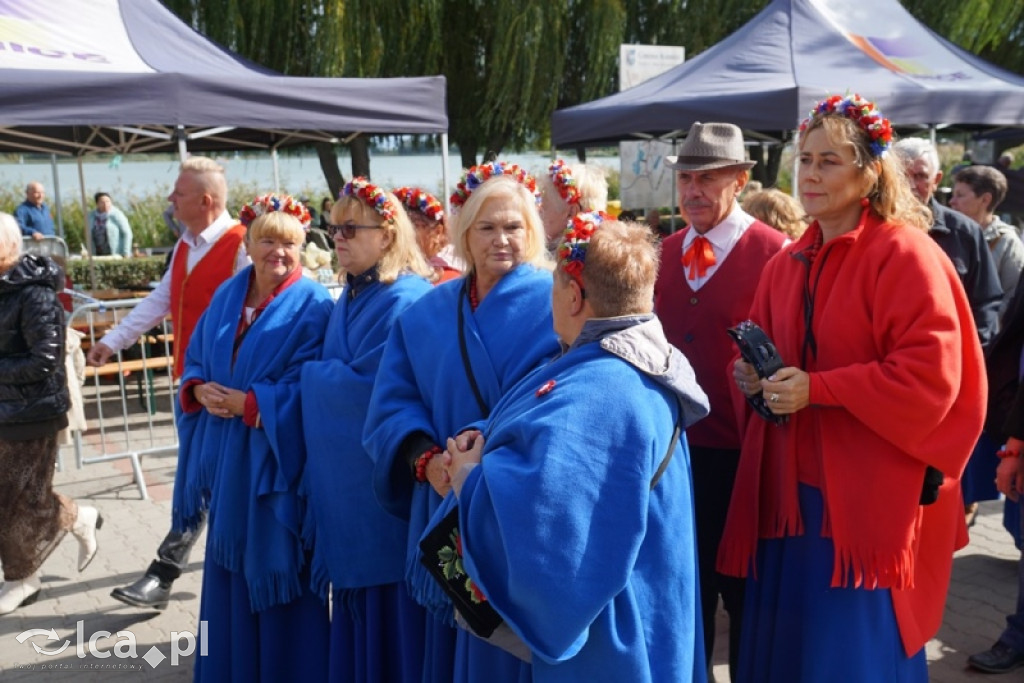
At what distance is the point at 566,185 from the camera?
3.64 metres

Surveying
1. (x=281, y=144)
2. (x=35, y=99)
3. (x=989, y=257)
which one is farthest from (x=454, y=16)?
(x=989, y=257)

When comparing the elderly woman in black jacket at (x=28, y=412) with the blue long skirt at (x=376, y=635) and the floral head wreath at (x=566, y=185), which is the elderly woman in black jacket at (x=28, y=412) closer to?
the blue long skirt at (x=376, y=635)

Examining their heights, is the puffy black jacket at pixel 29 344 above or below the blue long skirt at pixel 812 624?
above

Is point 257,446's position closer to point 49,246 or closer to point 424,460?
point 424,460

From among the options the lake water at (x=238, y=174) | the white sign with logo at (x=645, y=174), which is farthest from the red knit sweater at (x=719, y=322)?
the lake water at (x=238, y=174)

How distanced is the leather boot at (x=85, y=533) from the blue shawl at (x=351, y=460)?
206 cm

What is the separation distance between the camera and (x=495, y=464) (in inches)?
82.7

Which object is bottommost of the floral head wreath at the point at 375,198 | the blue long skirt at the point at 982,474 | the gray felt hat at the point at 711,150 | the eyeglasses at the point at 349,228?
the blue long skirt at the point at 982,474

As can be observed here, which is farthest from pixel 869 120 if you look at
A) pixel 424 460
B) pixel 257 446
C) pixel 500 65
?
pixel 500 65

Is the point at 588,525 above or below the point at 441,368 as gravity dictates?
below

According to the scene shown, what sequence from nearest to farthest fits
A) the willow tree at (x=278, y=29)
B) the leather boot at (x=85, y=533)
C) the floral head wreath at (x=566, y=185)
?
the floral head wreath at (x=566, y=185)
the leather boot at (x=85, y=533)
the willow tree at (x=278, y=29)

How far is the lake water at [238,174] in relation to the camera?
22.4m

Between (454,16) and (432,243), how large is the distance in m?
12.7

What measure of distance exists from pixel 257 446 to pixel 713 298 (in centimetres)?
172
